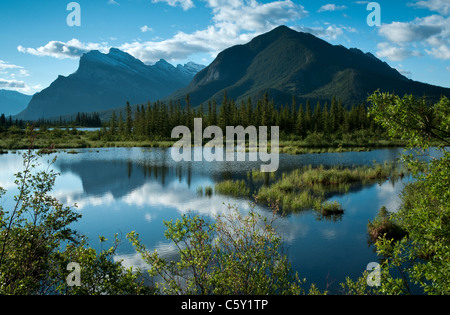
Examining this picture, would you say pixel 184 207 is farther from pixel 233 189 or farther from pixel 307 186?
pixel 307 186

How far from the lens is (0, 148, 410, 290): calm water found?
54.4 feet

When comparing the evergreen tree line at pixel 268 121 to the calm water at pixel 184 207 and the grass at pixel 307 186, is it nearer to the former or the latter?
the calm water at pixel 184 207

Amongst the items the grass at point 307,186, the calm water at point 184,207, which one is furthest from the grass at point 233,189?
the calm water at point 184,207

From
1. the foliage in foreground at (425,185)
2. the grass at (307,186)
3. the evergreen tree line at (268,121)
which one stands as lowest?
the grass at (307,186)

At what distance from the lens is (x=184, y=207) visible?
26828 millimetres

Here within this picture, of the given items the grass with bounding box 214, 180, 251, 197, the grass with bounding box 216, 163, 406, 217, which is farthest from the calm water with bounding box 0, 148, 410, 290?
the grass with bounding box 214, 180, 251, 197

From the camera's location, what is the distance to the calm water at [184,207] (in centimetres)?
1658

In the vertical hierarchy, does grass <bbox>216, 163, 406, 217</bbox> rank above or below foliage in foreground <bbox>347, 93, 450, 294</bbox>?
below

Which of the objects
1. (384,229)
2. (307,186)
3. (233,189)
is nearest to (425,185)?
(384,229)

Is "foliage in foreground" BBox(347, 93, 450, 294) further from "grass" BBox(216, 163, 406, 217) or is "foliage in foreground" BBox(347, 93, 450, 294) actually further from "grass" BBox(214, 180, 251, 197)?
"grass" BBox(214, 180, 251, 197)

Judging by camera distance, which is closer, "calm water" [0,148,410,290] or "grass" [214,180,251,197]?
"calm water" [0,148,410,290]

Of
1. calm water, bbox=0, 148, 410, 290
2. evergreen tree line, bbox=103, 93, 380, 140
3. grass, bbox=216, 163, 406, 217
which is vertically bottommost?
calm water, bbox=0, 148, 410, 290
